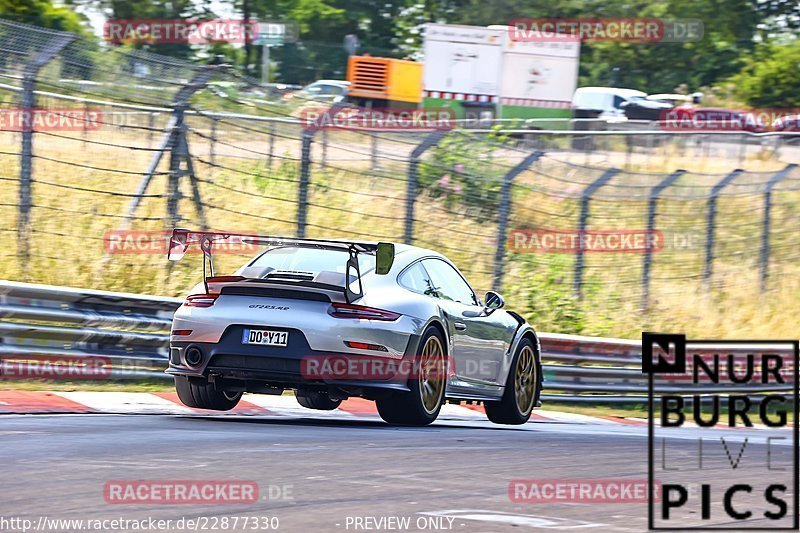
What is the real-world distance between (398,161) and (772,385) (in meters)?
5.14

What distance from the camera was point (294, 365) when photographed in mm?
9125

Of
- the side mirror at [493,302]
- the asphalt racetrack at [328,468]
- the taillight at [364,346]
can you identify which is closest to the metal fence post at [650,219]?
the side mirror at [493,302]

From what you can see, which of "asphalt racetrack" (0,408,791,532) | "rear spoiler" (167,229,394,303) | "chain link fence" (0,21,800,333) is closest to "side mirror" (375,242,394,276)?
"rear spoiler" (167,229,394,303)

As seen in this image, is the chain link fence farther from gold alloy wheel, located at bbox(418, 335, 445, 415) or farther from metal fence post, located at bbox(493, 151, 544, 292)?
gold alloy wheel, located at bbox(418, 335, 445, 415)

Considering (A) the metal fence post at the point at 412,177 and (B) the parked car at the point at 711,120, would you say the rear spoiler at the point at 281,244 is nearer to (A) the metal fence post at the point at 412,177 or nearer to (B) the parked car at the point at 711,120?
(A) the metal fence post at the point at 412,177

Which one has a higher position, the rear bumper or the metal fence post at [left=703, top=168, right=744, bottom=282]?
the metal fence post at [left=703, top=168, right=744, bottom=282]

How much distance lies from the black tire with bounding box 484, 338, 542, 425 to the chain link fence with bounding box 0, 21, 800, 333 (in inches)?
144

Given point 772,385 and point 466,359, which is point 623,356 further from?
point 466,359

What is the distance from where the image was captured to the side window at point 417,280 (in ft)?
32.4

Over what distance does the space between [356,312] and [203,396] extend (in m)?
1.66

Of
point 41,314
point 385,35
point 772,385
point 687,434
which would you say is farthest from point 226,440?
point 385,35

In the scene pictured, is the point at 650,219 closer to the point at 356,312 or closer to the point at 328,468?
the point at 356,312

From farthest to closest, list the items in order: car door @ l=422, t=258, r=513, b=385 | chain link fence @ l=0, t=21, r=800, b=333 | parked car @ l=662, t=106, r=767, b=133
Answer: parked car @ l=662, t=106, r=767, b=133, chain link fence @ l=0, t=21, r=800, b=333, car door @ l=422, t=258, r=513, b=385

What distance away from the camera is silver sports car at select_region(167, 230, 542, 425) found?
30.1ft
